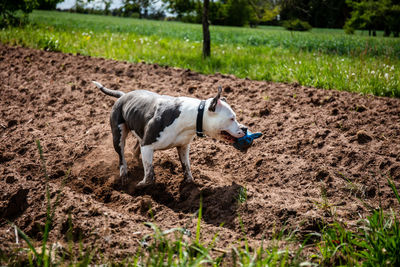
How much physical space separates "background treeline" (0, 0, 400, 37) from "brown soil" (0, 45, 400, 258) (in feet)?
13.4

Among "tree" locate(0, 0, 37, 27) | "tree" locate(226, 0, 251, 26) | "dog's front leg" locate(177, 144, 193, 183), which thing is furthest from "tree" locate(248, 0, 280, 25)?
"tree" locate(226, 0, 251, 26)

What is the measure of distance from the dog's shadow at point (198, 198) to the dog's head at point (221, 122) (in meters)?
0.66

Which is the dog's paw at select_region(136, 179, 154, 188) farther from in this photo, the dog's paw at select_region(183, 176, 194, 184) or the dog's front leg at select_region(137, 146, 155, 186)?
the dog's paw at select_region(183, 176, 194, 184)

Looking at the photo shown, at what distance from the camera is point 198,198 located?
4.01 m

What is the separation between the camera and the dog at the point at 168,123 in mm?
3684

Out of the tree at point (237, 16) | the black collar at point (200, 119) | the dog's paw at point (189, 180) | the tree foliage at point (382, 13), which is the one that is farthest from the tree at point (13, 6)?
the tree at point (237, 16)

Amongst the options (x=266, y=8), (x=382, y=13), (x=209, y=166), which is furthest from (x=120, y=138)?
(x=382, y=13)

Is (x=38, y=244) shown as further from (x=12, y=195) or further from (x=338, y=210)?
(x=338, y=210)

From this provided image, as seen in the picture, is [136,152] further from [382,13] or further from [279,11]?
[382,13]

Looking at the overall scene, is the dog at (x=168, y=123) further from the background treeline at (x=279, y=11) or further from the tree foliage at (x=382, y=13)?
the tree foliage at (x=382, y=13)

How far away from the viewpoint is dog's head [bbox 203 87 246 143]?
11.9ft

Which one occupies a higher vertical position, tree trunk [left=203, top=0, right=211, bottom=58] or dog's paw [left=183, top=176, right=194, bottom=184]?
tree trunk [left=203, top=0, right=211, bottom=58]

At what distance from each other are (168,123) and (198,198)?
91 centimetres

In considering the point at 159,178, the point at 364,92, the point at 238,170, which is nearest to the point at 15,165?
the point at 159,178
